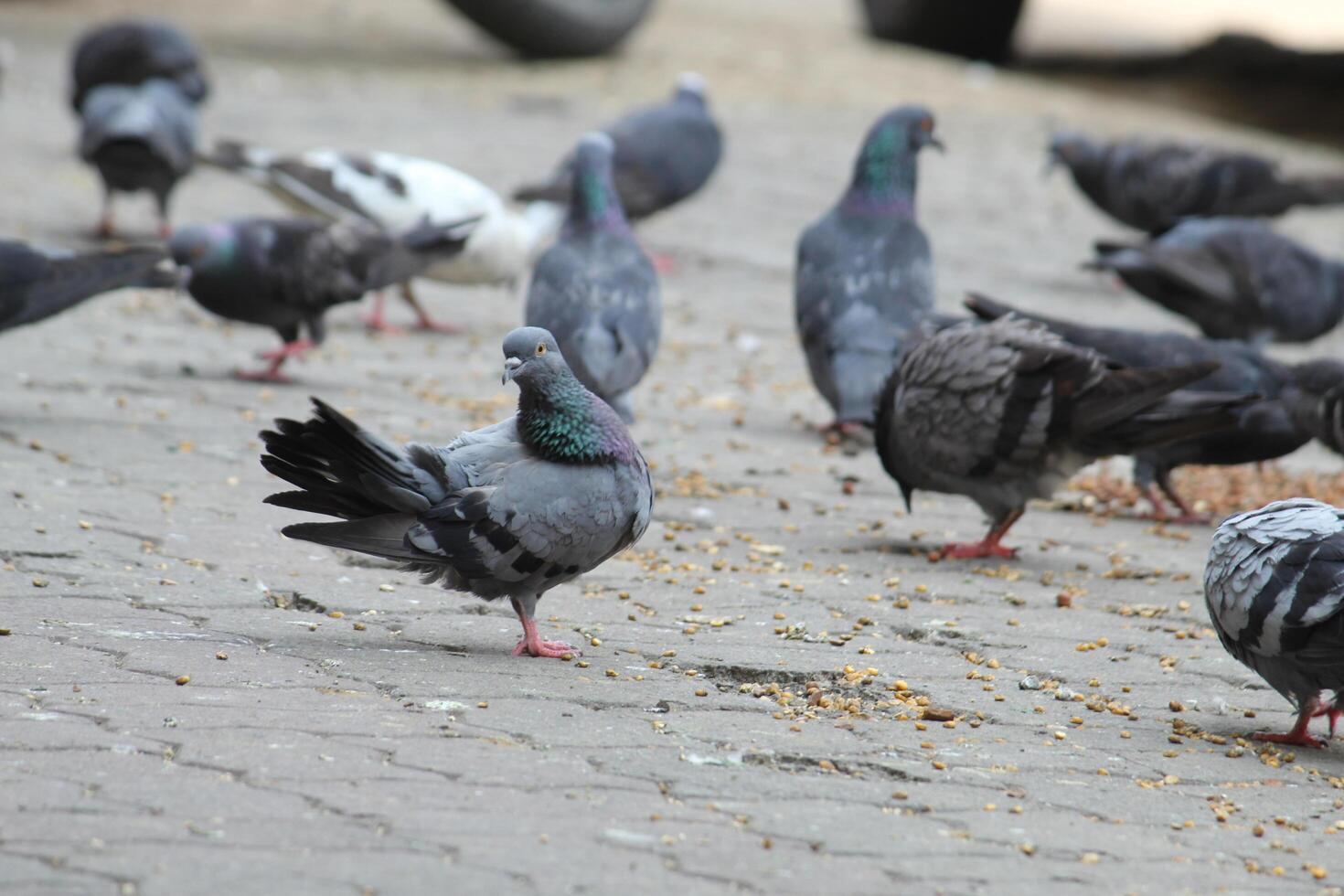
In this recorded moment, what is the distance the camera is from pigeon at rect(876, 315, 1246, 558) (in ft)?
16.5

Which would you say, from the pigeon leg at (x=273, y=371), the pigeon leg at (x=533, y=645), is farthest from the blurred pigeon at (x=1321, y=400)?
the pigeon leg at (x=273, y=371)

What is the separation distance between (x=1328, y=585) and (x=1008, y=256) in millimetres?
7660

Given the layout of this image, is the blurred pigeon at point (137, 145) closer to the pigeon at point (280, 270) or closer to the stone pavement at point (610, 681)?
the stone pavement at point (610, 681)

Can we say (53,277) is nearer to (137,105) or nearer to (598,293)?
(598,293)

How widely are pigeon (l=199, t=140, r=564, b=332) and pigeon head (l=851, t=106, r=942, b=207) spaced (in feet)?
5.81

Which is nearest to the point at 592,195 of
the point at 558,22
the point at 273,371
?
the point at 273,371

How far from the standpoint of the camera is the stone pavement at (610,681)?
8.72ft

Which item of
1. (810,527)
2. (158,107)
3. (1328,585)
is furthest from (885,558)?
(158,107)

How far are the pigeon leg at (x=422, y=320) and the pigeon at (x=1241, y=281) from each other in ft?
10.3

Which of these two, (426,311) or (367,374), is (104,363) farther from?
(426,311)

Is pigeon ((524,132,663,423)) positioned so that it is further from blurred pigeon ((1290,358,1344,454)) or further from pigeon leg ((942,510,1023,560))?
blurred pigeon ((1290,358,1344,454))

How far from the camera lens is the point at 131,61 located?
10.2 meters

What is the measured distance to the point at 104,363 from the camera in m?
6.76

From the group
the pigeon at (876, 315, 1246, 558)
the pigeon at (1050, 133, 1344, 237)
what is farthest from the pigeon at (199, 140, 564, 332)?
the pigeon at (1050, 133, 1344, 237)
